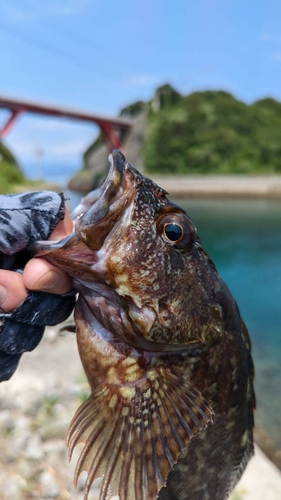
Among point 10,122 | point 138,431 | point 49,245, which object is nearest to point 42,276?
point 49,245

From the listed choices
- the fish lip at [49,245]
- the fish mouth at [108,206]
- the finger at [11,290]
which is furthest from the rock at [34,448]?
the fish mouth at [108,206]

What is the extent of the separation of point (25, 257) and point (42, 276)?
22 cm

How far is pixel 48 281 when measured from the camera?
2.07m

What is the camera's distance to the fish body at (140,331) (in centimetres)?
188

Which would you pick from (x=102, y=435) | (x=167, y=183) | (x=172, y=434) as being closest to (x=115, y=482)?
Result: (x=102, y=435)

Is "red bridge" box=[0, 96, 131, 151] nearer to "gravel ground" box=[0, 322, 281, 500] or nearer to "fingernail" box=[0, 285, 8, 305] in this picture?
"gravel ground" box=[0, 322, 281, 500]

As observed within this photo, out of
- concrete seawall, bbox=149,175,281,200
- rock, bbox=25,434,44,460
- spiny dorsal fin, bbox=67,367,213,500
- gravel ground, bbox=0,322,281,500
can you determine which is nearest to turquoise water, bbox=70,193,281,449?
concrete seawall, bbox=149,175,281,200

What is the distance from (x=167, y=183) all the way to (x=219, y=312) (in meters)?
37.9

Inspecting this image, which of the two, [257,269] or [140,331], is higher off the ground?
[257,269]

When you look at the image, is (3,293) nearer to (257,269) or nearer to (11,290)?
(11,290)

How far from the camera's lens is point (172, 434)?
1991 mm

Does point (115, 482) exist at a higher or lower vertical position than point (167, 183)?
lower

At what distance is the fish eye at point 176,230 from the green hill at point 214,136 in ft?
138

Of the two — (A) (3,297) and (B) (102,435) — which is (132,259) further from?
(B) (102,435)
